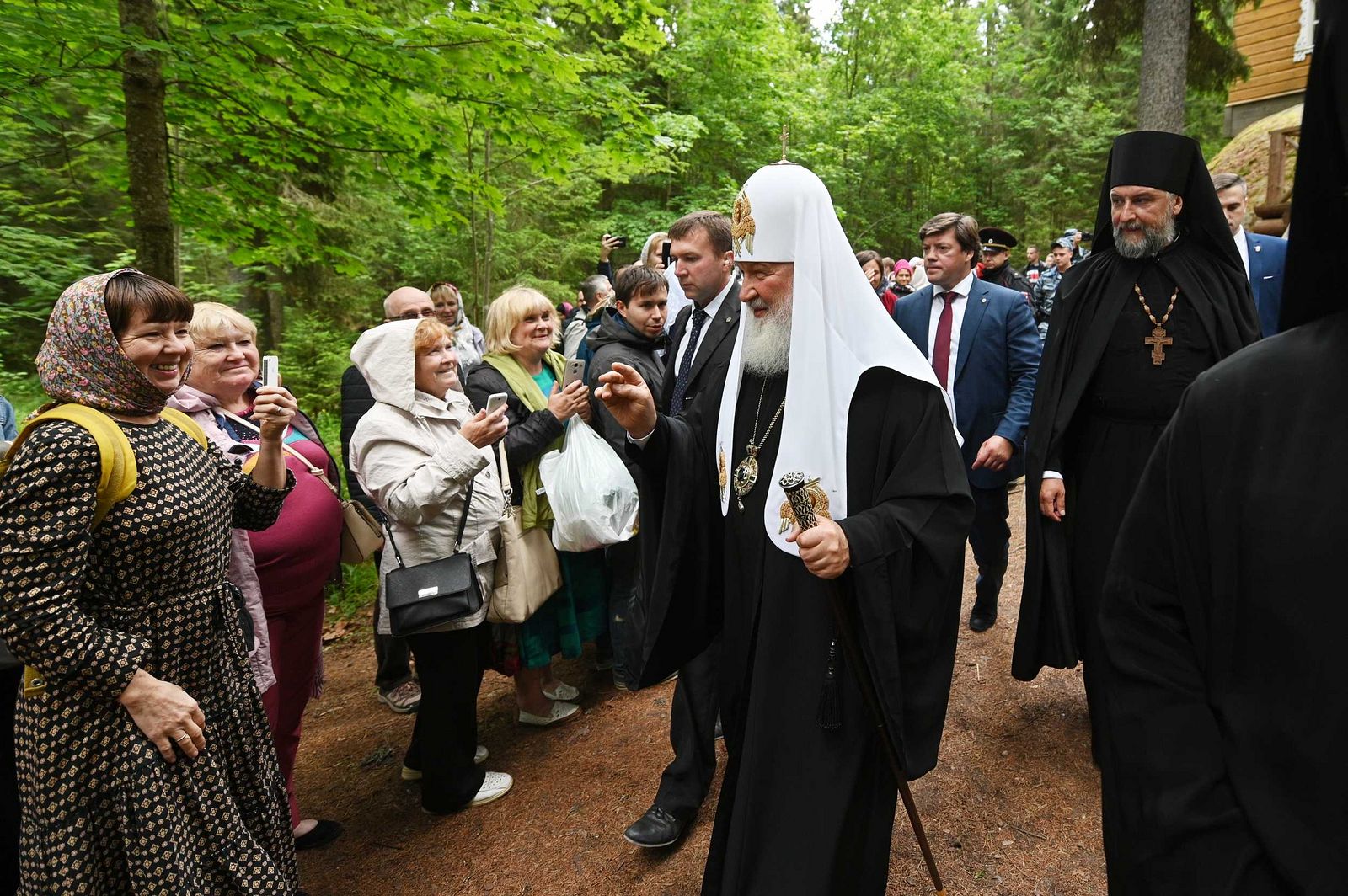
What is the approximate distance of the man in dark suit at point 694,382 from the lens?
11.4ft

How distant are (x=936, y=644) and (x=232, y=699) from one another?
93.5 inches

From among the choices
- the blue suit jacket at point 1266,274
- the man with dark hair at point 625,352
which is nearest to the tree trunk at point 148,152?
the man with dark hair at point 625,352

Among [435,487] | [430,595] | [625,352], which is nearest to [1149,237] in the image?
[625,352]

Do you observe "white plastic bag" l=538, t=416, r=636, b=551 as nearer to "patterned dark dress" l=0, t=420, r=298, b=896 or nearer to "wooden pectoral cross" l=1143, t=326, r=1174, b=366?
"patterned dark dress" l=0, t=420, r=298, b=896

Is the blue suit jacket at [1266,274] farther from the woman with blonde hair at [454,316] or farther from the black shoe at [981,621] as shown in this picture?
the woman with blonde hair at [454,316]

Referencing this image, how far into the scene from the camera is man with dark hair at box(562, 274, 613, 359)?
6.72 m

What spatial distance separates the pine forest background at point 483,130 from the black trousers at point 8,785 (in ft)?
11.3

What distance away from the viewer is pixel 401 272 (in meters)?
14.0

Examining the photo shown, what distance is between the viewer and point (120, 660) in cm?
214

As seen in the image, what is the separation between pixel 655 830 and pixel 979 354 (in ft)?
11.6

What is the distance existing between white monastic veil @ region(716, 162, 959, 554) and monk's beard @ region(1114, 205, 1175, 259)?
188 cm

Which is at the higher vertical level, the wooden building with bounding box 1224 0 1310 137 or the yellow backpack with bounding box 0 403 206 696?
the wooden building with bounding box 1224 0 1310 137

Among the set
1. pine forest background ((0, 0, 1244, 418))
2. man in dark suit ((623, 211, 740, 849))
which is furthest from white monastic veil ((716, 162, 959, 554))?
pine forest background ((0, 0, 1244, 418))

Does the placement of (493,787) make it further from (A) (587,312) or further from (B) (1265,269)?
(B) (1265,269)
